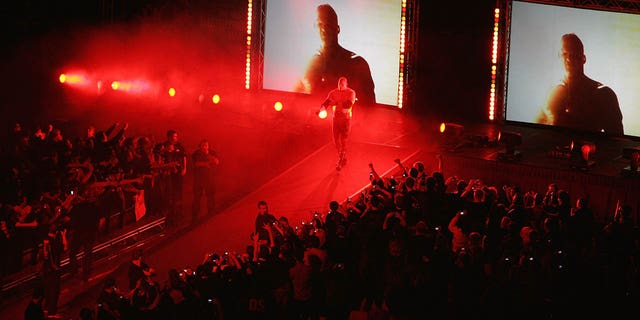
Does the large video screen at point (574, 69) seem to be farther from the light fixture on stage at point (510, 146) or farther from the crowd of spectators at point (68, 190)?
the crowd of spectators at point (68, 190)

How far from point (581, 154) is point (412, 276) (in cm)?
629

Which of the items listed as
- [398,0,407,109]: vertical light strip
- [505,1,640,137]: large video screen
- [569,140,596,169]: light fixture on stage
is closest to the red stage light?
[398,0,407,109]: vertical light strip

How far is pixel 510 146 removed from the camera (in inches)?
655

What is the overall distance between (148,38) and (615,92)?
35.9ft

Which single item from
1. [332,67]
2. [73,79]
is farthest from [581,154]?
[73,79]

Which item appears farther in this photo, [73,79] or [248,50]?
[248,50]

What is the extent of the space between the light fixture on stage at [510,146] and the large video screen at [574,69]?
237 cm

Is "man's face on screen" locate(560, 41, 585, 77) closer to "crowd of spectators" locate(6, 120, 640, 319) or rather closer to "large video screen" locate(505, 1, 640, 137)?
"large video screen" locate(505, 1, 640, 137)

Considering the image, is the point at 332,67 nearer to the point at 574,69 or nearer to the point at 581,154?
the point at 574,69

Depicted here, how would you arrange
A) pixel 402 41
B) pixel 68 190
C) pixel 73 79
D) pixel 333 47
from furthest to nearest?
1. pixel 73 79
2. pixel 333 47
3. pixel 402 41
4. pixel 68 190

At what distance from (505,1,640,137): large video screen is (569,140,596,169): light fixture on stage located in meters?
2.08

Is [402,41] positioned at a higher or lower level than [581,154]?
higher

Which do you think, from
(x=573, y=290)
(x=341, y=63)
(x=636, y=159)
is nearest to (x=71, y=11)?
(x=341, y=63)

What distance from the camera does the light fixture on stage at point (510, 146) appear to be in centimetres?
1648
